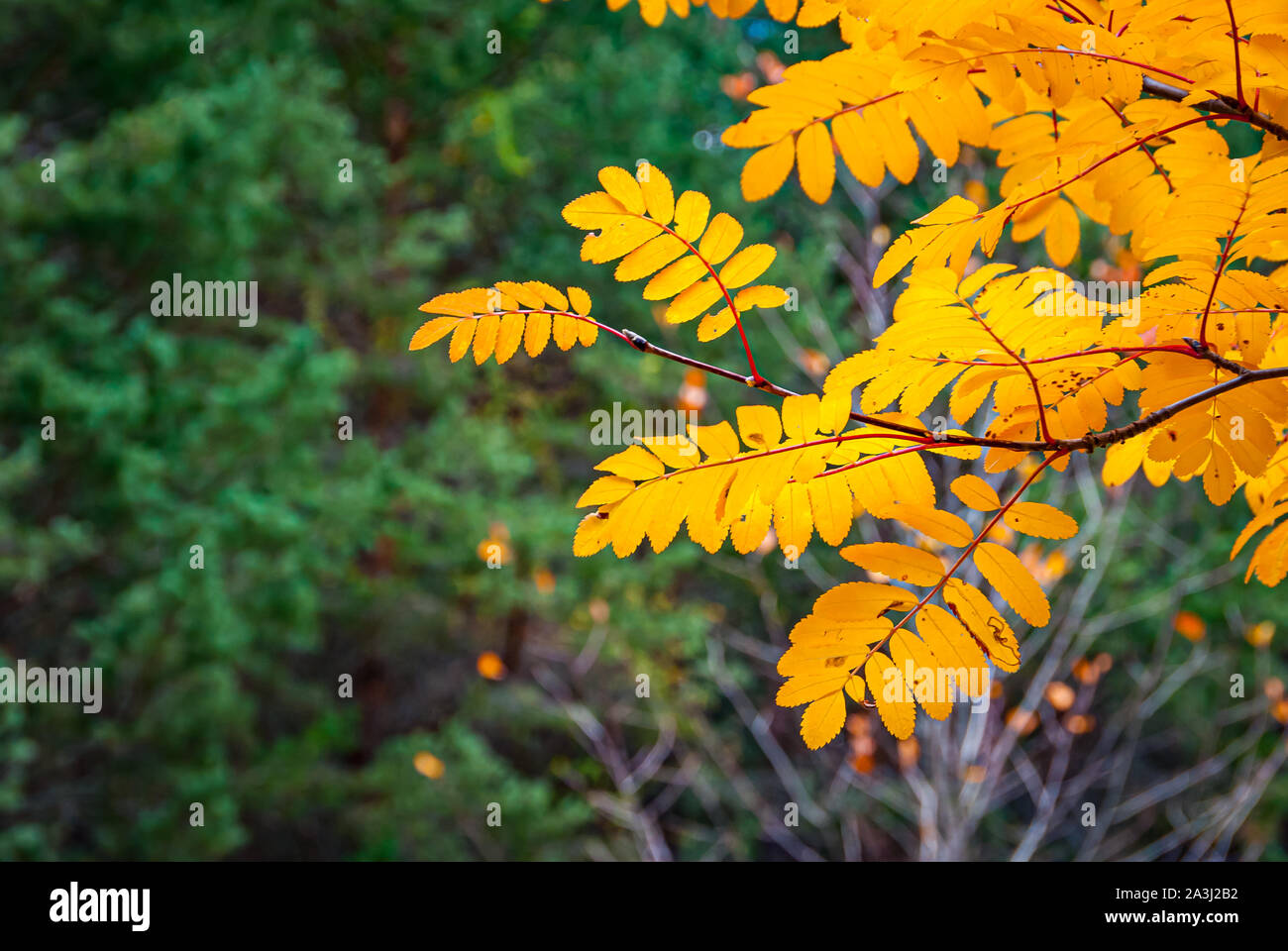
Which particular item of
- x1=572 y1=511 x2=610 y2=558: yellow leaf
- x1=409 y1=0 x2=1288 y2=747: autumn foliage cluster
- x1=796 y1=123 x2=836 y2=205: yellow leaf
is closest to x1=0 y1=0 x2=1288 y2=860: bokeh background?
x1=796 y1=123 x2=836 y2=205: yellow leaf

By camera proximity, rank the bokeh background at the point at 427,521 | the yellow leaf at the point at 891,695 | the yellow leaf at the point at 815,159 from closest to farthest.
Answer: the yellow leaf at the point at 891,695
the yellow leaf at the point at 815,159
the bokeh background at the point at 427,521

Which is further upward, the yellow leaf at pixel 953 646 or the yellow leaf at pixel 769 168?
the yellow leaf at pixel 769 168

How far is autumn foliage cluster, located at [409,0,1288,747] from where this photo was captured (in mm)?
786

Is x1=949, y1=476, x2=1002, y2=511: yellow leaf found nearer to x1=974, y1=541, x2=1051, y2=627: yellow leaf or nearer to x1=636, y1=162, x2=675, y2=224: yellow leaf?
x1=974, y1=541, x2=1051, y2=627: yellow leaf

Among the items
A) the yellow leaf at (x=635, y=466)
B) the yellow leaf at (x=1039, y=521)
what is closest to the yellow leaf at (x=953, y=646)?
the yellow leaf at (x=1039, y=521)

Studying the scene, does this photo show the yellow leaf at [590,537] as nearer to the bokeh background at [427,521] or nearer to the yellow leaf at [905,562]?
the yellow leaf at [905,562]

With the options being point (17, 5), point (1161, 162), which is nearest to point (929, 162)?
point (1161, 162)

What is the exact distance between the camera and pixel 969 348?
2.62ft

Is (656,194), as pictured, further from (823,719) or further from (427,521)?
(427,521)

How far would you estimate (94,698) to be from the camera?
179 inches

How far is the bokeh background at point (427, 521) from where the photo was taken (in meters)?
4.24

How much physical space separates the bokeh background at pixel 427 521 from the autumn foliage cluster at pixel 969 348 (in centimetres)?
248

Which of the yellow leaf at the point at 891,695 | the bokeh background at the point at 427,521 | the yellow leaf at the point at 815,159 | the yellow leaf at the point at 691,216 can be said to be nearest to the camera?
the yellow leaf at the point at 891,695

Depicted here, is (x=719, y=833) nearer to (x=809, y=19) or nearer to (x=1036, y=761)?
(x=1036, y=761)
